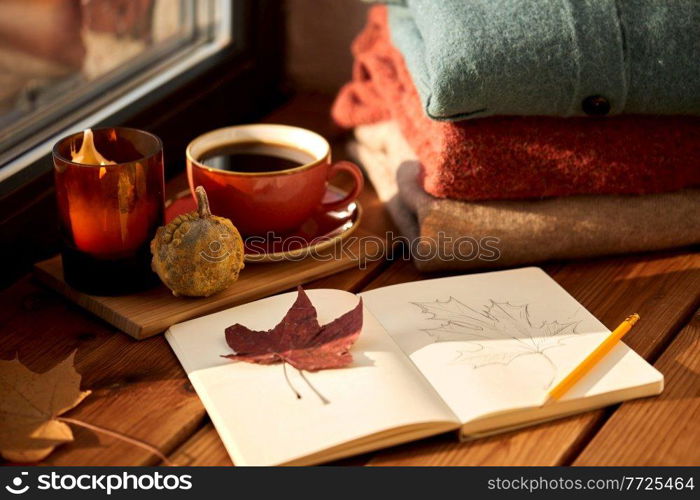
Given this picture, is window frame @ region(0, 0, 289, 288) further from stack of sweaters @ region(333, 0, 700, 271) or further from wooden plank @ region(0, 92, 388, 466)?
stack of sweaters @ region(333, 0, 700, 271)

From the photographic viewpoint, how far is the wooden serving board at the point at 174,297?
71 cm

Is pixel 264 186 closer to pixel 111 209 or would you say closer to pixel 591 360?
pixel 111 209

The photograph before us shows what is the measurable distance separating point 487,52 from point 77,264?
Answer: 0.39 meters

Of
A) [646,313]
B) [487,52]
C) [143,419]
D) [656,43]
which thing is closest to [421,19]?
[487,52]

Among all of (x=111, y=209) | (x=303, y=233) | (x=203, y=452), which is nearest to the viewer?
(x=203, y=452)

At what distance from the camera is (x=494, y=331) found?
0.70 m

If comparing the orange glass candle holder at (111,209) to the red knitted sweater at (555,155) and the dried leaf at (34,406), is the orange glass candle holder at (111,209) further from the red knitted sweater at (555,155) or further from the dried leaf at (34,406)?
the red knitted sweater at (555,155)

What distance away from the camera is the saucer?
788 millimetres

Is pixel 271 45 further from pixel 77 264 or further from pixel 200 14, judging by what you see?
pixel 77 264

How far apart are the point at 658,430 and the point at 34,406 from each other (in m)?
0.45

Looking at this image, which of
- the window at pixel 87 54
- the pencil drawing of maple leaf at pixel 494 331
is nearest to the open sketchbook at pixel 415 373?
the pencil drawing of maple leaf at pixel 494 331

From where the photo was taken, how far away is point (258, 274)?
2.56ft

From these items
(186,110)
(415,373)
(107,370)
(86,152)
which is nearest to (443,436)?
(415,373)

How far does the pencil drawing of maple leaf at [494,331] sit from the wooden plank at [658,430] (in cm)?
6
